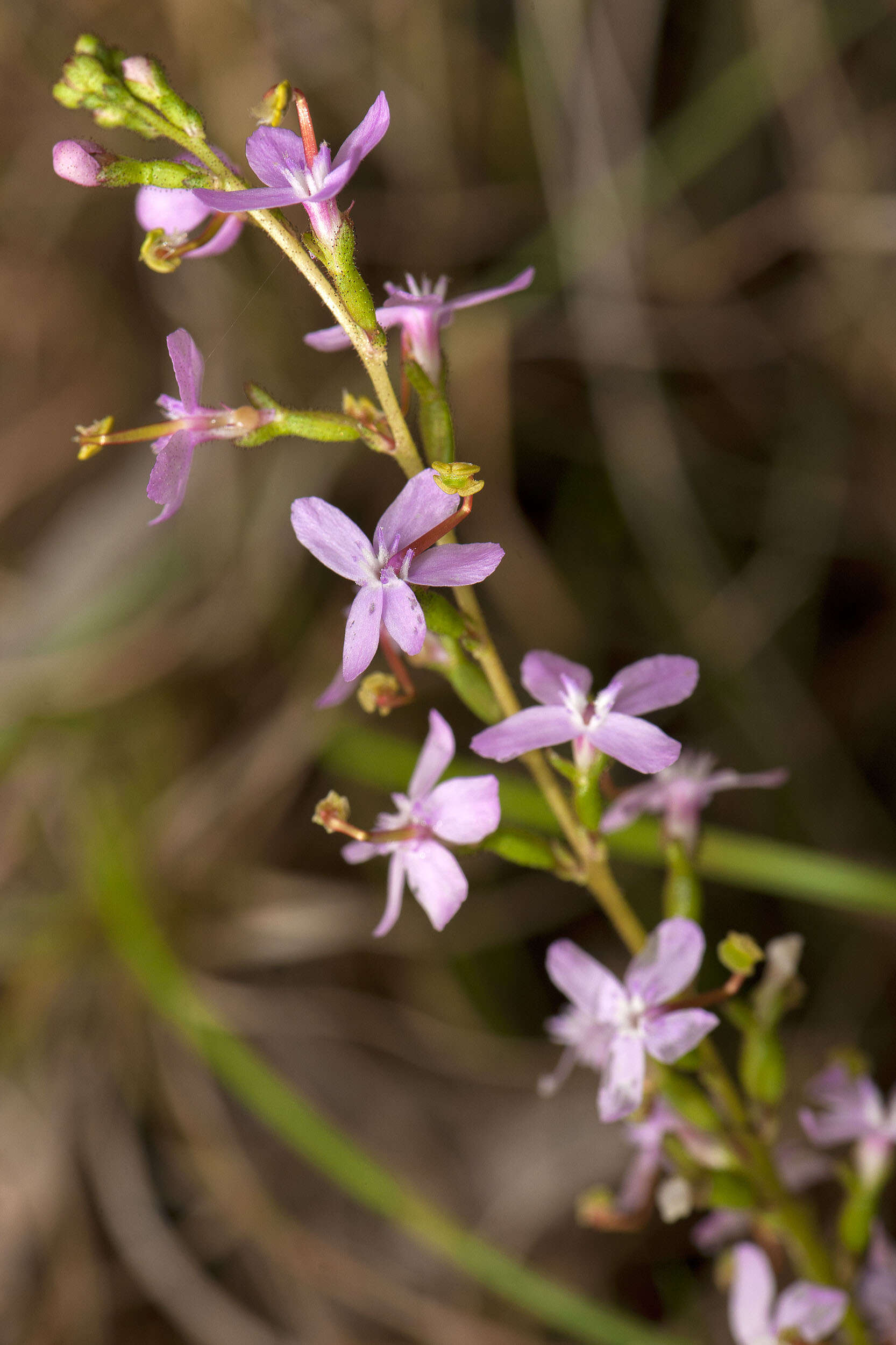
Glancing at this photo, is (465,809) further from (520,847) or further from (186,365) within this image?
(186,365)

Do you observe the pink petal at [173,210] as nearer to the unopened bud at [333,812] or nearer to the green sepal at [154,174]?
the green sepal at [154,174]

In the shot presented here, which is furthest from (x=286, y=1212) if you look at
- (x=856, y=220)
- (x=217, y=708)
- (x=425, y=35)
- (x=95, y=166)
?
(x=425, y=35)

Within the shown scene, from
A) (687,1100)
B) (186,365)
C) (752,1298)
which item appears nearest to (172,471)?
(186,365)

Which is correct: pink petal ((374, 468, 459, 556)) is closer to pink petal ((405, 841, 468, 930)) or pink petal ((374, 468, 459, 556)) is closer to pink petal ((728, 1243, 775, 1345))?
pink petal ((405, 841, 468, 930))

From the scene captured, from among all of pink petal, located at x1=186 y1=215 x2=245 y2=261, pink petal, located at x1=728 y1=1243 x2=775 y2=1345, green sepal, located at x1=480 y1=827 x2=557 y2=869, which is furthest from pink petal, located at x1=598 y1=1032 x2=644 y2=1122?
pink petal, located at x1=186 y1=215 x2=245 y2=261

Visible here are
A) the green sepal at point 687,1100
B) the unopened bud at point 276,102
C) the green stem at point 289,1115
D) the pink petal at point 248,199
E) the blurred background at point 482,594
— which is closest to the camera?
the pink petal at point 248,199

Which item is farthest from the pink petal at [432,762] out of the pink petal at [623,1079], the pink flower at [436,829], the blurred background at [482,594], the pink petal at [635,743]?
the blurred background at [482,594]

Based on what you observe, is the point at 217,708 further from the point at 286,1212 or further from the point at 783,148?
the point at 783,148

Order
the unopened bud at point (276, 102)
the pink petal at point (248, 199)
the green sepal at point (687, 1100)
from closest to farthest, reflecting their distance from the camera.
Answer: the pink petal at point (248, 199), the unopened bud at point (276, 102), the green sepal at point (687, 1100)
